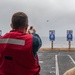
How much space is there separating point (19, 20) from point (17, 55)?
16.8 inches

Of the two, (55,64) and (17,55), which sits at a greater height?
(17,55)

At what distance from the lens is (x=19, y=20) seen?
182 inches

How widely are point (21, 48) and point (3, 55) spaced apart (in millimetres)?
242

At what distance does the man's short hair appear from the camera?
4613mm

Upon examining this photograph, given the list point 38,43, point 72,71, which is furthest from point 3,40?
point 72,71

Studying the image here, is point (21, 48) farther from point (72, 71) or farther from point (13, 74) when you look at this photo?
point (72, 71)

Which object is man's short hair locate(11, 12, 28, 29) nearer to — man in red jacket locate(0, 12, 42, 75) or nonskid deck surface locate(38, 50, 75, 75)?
man in red jacket locate(0, 12, 42, 75)

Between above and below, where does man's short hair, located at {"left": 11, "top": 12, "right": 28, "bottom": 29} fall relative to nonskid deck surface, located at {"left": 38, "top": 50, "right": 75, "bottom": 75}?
above

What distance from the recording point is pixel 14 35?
15.4 feet

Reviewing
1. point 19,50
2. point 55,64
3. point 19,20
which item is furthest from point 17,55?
point 55,64

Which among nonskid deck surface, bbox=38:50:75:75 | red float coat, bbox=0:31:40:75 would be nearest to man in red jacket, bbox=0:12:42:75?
red float coat, bbox=0:31:40:75

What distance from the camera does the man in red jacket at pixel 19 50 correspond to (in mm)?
4602

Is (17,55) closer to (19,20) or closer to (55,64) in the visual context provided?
(19,20)

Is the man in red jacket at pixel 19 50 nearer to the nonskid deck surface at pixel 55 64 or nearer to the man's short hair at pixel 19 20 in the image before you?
the man's short hair at pixel 19 20
